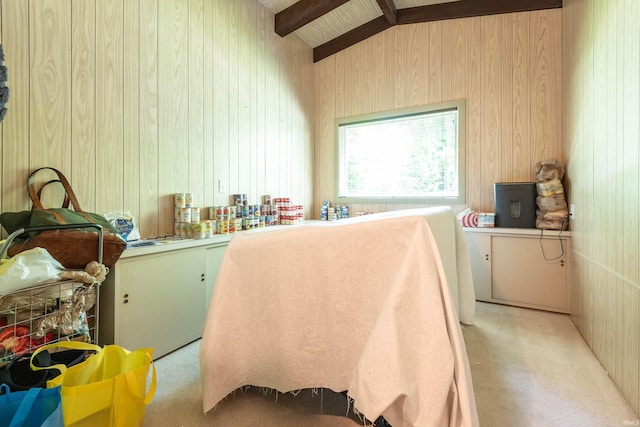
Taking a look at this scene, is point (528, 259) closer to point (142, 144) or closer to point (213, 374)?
point (213, 374)

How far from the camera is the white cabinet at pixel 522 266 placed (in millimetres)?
2615

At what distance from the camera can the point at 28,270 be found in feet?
3.94

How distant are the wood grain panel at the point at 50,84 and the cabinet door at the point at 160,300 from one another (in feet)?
2.58

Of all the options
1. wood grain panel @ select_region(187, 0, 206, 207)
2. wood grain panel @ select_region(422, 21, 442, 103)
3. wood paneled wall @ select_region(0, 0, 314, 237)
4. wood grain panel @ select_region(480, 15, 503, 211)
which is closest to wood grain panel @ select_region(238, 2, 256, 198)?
wood paneled wall @ select_region(0, 0, 314, 237)

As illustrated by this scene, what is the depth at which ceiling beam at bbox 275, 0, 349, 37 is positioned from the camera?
3.05 m

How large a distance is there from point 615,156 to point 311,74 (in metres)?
3.44

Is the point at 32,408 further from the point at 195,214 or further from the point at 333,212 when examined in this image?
the point at 333,212

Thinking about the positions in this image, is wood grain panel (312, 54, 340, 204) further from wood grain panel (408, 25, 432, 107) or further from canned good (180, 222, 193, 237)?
canned good (180, 222, 193, 237)

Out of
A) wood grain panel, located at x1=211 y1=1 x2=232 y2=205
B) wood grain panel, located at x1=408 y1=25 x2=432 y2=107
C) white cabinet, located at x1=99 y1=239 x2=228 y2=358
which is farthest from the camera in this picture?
wood grain panel, located at x1=408 y1=25 x2=432 y2=107

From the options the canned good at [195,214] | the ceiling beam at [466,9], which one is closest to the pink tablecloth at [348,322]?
the canned good at [195,214]

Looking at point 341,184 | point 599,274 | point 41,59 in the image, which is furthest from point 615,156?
point 41,59

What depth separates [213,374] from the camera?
1.30m

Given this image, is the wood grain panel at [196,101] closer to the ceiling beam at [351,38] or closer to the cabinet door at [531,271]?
the ceiling beam at [351,38]

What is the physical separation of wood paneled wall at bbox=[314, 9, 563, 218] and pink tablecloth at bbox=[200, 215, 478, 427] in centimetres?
258
